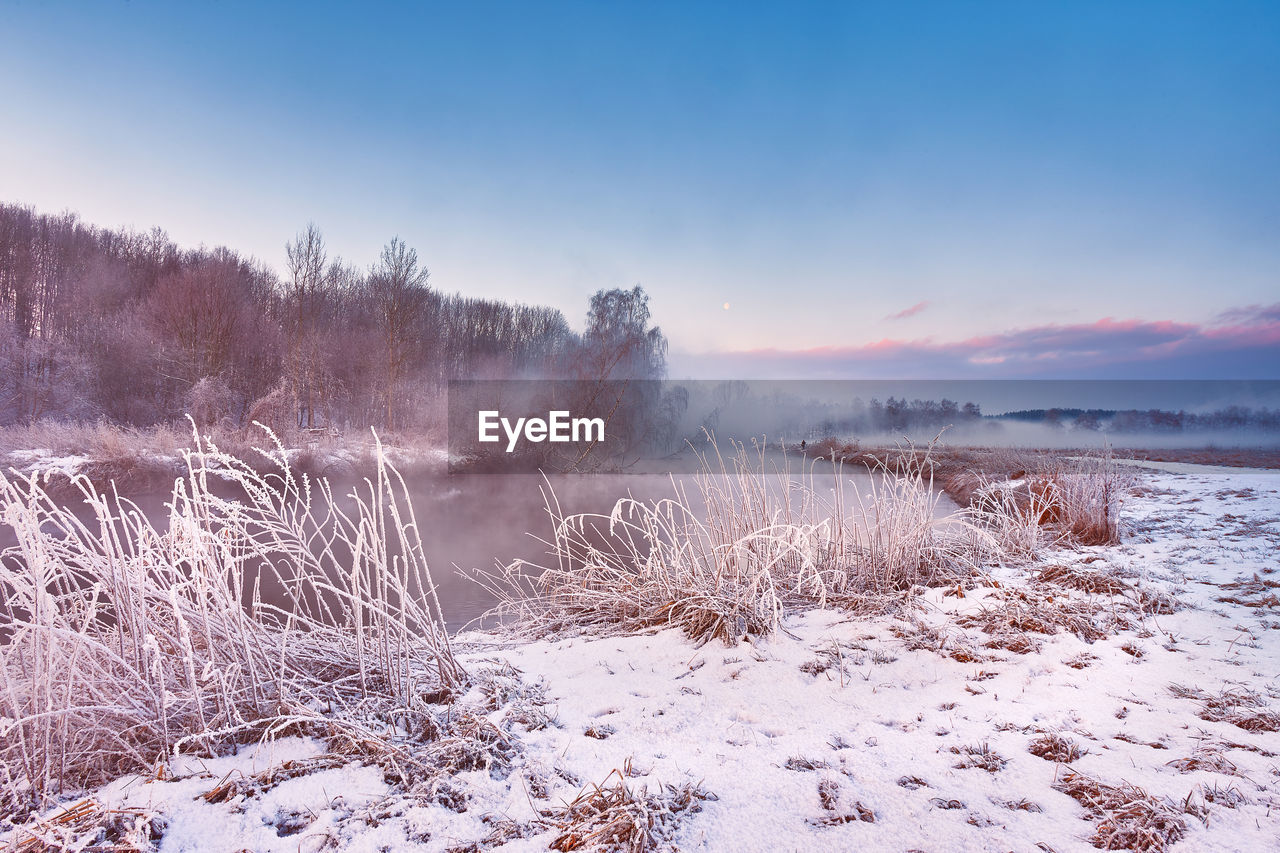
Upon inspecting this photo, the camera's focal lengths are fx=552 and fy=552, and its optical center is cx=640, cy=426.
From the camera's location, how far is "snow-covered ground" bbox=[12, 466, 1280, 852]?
48.7 inches

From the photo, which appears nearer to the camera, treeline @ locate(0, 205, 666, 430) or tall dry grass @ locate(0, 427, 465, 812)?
tall dry grass @ locate(0, 427, 465, 812)

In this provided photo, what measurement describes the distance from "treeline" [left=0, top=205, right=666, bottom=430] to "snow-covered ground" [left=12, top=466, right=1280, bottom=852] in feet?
45.7

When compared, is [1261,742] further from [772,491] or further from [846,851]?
[772,491]

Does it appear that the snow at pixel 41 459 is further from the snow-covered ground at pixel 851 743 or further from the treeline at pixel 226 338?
the snow-covered ground at pixel 851 743

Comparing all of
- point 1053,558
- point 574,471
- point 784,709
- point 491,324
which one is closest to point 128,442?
point 574,471

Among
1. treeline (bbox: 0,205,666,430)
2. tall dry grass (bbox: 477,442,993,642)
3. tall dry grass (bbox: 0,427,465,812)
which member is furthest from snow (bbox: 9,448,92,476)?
tall dry grass (bbox: 0,427,465,812)

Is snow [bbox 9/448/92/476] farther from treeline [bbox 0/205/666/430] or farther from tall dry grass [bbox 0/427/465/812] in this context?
tall dry grass [bbox 0/427/465/812]

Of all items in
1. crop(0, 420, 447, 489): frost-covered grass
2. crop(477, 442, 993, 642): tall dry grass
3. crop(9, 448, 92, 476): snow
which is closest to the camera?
crop(477, 442, 993, 642): tall dry grass

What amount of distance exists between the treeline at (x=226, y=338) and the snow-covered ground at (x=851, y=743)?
13.9 meters

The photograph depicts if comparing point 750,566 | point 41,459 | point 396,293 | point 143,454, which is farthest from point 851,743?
point 396,293

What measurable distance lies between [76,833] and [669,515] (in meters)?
2.55

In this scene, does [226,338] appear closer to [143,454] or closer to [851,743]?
[143,454]

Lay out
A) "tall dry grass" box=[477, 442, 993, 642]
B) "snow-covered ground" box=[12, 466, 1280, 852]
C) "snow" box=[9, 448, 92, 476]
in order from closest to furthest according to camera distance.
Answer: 1. "snow-covered ground" box=[12, 466, 1280, 852]
2. "tall dry grass" box=[477, 442, 993, 642]
3. "snow" box=[9, 448, 92, 476]

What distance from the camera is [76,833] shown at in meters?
1.13
